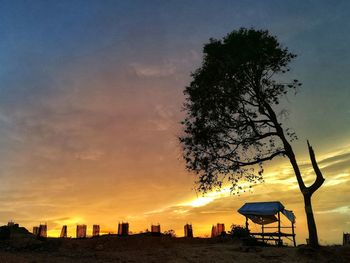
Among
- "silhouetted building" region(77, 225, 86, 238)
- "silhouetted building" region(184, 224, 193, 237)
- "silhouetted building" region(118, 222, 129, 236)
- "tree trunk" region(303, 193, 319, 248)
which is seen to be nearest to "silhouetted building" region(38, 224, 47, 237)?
"silhouetted building" region(77, 225, 86, 238)

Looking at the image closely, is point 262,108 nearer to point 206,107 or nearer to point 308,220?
point 206,107

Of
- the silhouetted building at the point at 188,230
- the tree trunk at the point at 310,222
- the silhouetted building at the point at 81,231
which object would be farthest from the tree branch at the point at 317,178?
the silhouetted building at the point at 81,231

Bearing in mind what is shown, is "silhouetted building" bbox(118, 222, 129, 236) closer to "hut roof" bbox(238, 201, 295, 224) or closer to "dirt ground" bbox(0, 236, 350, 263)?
"dirt ground" bbox(0, 236, 350, 263)

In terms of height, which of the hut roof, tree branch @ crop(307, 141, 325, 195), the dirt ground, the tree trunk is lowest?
the dirt ground

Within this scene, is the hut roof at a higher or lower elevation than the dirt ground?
higher

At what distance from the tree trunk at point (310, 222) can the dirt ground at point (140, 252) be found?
2.65 feet

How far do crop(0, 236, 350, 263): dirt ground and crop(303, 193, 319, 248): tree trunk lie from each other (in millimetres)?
807

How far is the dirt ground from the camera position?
2505 cm

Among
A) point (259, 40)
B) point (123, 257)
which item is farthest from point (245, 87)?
point (123, 257)

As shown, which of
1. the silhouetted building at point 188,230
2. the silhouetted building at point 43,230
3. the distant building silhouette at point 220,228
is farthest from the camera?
the distant building silhouette at point 220,228

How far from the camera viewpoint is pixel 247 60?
107 ft

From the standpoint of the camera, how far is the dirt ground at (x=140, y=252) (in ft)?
82.2

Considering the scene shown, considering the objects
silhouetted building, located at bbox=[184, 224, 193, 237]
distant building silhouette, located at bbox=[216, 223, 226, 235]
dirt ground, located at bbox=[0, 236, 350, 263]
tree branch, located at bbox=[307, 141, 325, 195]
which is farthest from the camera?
distant building silhouette, located at bbox=[216, 223, 226, 235]

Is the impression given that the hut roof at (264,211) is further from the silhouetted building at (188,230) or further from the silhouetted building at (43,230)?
the silhouetted building at (43,230)
